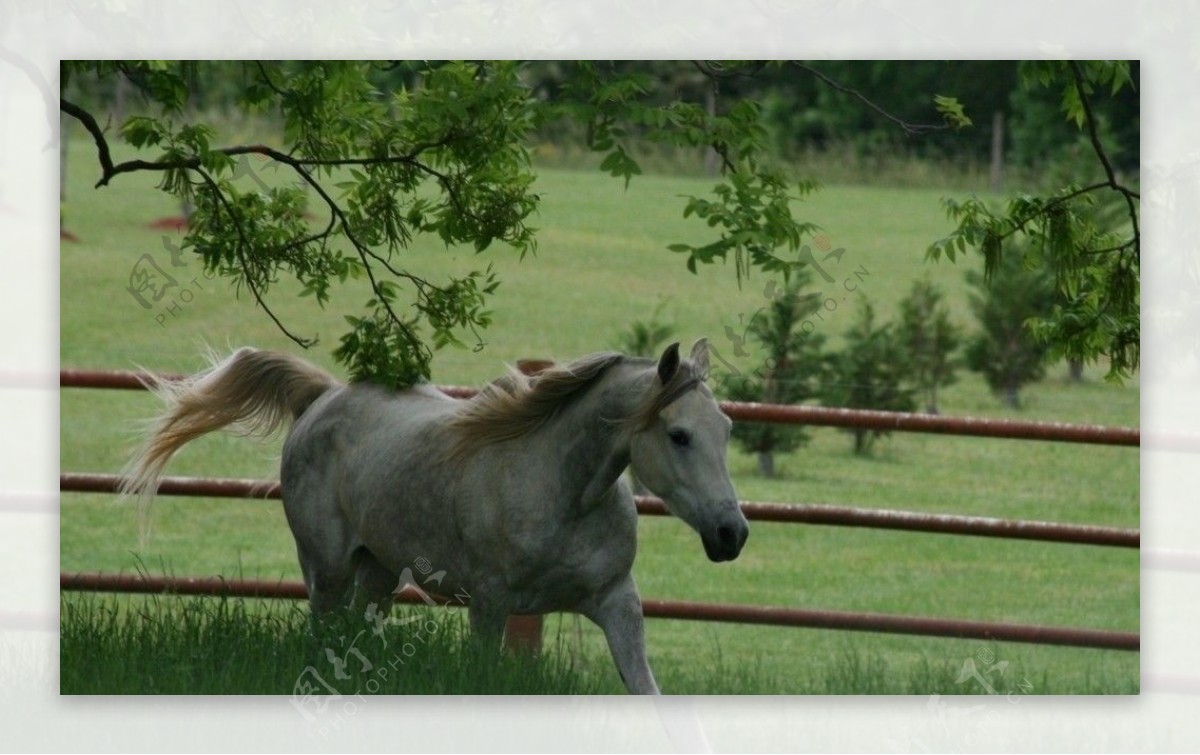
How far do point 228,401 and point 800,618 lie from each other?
6.30ft

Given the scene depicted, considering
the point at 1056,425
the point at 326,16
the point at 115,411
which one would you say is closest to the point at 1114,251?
the point at 1056,425

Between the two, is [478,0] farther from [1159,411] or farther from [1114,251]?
[1159,411]

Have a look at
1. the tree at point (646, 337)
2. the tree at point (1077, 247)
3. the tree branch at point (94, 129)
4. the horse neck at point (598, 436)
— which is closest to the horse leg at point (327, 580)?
the horse neck at point (598, 436)

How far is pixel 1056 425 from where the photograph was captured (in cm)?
561

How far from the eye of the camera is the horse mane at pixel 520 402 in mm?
4535

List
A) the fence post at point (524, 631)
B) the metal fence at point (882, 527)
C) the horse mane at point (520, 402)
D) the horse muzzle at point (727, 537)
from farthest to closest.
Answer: the metal fence at point (882, 527) → the fence post at point (524, 631) → the horse mane at point (520, 402) → the horse muzzle at point (727, 537)

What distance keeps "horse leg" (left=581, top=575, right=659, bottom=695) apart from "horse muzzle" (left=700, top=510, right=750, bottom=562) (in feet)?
1.16

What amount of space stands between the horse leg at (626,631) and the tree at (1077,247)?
1298 mm

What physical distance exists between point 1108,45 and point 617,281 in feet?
16.6

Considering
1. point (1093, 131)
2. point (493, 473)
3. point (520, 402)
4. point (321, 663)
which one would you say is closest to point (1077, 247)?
point (1093, 131)

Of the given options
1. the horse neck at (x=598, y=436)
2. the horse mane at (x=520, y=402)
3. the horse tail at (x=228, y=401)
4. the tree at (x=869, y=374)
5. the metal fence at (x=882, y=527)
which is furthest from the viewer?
the tree at (x=869, y=374)

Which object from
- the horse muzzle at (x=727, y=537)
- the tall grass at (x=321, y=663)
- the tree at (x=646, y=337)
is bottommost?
the tall grass at (x=321, y=663)

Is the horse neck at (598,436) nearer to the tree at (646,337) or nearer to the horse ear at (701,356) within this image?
the horse ear at (701,356)

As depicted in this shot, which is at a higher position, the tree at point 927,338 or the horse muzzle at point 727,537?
the tree at point 927,338
